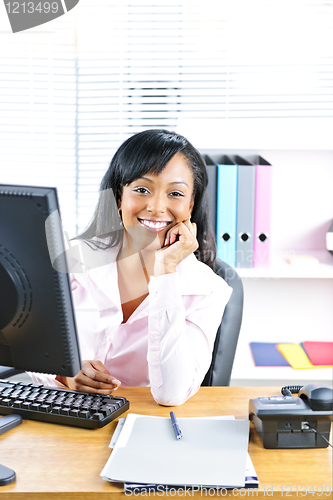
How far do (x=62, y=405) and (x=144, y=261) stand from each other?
60cm

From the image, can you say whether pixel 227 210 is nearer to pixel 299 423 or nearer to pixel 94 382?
pixel 94 382

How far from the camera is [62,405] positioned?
0.99m

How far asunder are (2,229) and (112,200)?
757 mm

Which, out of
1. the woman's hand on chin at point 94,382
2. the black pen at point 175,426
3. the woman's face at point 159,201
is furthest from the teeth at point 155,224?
the black pen at point 175,426

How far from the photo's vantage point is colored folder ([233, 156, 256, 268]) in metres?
1.95

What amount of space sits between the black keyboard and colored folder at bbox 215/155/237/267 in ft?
3.54

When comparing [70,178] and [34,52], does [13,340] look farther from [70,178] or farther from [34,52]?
[34,52]

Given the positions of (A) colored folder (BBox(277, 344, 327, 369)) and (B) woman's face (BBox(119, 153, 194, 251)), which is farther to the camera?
(A) colored folder (BBox(277, 344, 327, 369))

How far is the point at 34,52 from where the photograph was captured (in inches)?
88.5

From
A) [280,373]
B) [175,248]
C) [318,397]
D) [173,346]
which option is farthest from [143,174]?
[280,373]

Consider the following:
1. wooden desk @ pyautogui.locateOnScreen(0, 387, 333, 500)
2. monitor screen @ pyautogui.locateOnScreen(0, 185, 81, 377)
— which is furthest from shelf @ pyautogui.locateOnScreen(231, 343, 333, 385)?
monitor screen @ pyautogui.locateOnScreen(0, 185, 81, 377)

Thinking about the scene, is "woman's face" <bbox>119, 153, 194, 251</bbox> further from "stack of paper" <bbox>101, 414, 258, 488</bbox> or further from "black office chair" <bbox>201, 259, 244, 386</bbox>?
"stack of paper" <bbox>101, 414, 258, 488</bbox>

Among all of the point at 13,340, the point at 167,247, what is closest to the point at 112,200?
the point at 167,247

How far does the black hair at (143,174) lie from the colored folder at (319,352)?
82cm
